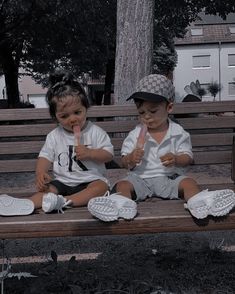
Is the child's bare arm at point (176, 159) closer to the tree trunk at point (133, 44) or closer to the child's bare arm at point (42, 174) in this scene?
the child's bare arm at point (42, 174)

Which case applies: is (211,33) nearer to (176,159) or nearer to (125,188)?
(176,159)

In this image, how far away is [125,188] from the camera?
3258 mm

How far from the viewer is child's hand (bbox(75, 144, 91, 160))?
3.25 meters

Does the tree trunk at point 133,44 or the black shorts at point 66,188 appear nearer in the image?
the black shorts at point 66,188

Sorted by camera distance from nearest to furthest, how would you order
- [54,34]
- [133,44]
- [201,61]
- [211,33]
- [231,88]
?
1. [133,44]
2. [54,34]
3. [231,88]
4. [201,61]
5. [211,33]

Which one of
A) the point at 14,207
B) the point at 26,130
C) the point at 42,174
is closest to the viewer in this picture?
the point at 14,207

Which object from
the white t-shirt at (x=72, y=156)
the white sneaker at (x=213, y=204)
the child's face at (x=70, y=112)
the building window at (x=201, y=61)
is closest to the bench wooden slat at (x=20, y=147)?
the white t-shirt at (x=72, y=156)

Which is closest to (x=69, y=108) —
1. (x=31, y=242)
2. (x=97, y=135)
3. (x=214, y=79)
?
(x=97, y=135)

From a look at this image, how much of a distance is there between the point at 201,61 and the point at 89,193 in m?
60.1

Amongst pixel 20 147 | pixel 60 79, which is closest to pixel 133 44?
pixel 20 147

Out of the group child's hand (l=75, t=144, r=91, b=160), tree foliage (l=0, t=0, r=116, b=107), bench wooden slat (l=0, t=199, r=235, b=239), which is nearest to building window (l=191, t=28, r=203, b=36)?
tree foliage (l=0, t=0, r=116, b=107)

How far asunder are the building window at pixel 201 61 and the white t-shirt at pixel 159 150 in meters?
59.1

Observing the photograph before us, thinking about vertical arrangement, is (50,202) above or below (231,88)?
above

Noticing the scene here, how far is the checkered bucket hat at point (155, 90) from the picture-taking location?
332 cm
